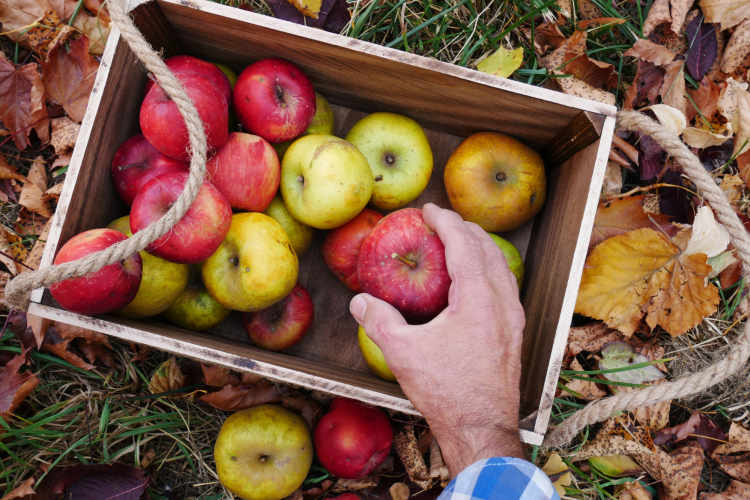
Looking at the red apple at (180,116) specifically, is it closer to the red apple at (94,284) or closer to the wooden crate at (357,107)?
the wooden crate at (357,107)

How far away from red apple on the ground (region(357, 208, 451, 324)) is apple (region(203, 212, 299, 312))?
28 centimetres

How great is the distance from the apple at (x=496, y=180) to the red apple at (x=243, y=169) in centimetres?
70

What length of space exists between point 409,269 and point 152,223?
0.72 metres

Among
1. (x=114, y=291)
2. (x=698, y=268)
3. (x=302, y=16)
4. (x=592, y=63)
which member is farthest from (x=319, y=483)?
(x=592, y=63)

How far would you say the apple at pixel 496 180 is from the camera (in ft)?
5.97

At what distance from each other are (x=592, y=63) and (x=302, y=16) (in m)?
1.31

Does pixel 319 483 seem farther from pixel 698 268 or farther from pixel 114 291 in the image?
pixel 698 268

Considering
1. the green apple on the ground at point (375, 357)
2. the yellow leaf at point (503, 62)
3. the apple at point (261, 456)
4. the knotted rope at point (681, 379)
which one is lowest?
the apple at point (261, 456)

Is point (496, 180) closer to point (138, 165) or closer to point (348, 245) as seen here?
point (348, 245)

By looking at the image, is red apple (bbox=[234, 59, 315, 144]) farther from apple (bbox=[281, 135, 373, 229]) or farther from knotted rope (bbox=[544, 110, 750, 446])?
knotted rope (bbox=[544, 110, 750, 446])

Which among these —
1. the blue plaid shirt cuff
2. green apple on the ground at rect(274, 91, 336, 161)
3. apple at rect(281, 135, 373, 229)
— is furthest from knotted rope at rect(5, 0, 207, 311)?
the blue plaid shirt cuff

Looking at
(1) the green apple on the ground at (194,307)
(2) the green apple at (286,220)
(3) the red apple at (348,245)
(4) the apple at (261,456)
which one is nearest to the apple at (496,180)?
A: (3) the red apple at (348,245)

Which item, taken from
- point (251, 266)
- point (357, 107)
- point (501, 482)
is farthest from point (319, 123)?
point (501, 482)

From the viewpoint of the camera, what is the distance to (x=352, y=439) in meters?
1.86
